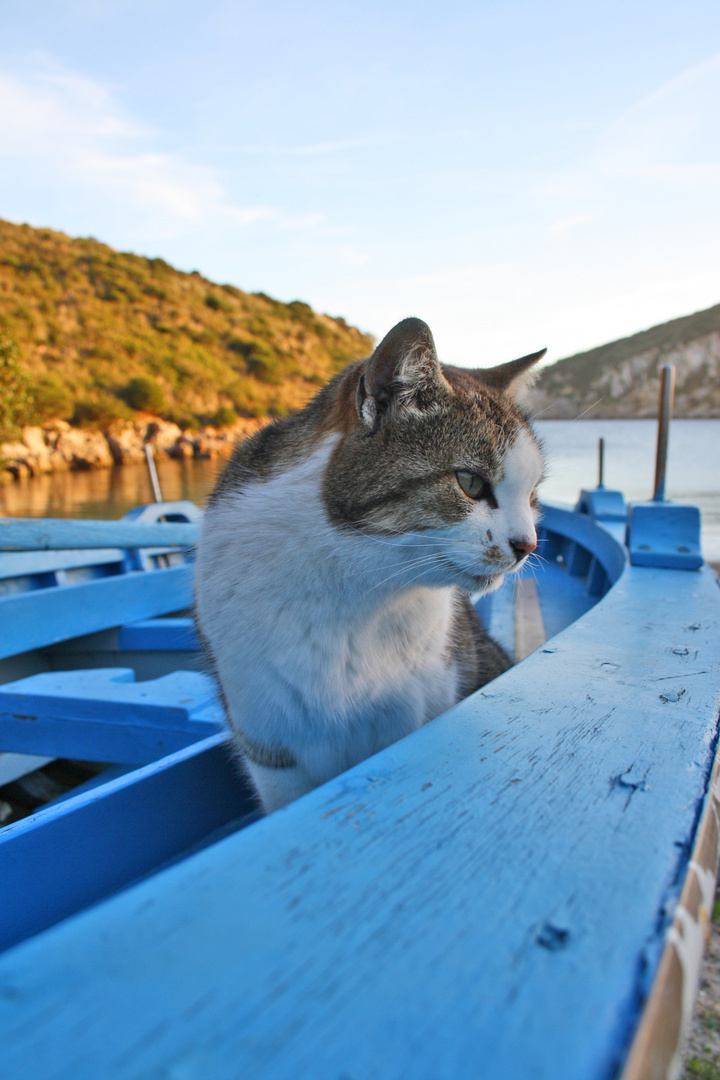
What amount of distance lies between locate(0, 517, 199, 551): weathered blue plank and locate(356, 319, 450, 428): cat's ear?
131 cm

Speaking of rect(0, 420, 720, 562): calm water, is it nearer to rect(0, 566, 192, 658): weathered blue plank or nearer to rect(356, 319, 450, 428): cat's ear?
rect(0, 566, 192, 658): weathered blue plank

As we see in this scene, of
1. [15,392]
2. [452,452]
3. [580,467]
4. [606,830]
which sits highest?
[15,392]

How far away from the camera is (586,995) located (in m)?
0.40

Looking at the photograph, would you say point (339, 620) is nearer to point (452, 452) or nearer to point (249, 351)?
point (452, 452)

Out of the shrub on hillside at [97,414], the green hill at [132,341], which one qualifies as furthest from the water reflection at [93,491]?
the shrub on hillside at [97,414]

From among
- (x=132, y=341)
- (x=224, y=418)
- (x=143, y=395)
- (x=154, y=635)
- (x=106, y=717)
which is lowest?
(x=154, y=635)

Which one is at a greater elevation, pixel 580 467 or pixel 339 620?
pixel 339 620

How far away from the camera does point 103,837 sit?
1.22 metres

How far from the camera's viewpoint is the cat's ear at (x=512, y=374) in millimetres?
1685

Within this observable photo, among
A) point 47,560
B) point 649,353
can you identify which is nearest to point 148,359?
point 47,560

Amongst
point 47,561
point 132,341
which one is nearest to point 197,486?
point 47,561

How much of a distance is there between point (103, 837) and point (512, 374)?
1.49m

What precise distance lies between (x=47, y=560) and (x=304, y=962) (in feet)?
11.9

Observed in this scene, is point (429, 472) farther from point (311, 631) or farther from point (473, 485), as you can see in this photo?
point (311, 631)
